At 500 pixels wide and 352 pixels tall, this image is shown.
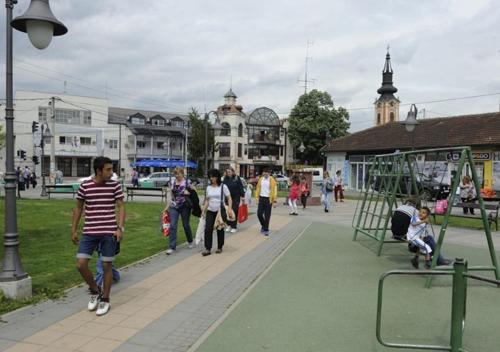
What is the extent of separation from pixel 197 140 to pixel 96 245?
48.8 meters

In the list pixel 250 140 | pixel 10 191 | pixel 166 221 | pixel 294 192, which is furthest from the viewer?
pixel 250 140

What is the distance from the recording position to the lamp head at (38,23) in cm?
535

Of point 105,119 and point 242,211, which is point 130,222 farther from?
point 105,119

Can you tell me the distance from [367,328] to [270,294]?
161 cm

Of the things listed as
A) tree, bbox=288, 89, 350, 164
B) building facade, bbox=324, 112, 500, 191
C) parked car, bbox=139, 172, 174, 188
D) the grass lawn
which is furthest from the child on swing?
tree, bbox=288, 89, 350, 164

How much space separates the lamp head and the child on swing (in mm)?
6014

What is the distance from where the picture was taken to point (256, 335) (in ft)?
15.1

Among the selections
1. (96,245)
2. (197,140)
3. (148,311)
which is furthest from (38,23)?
(197,140)

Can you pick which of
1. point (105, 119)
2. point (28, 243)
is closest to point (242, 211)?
point (28, 243)

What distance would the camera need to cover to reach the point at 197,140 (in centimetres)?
5372

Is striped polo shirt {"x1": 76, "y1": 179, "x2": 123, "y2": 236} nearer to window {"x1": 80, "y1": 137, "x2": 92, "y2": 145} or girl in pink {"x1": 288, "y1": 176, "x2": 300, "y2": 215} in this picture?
girl in pink {"x1": 288, "y1": 176, "x2": 300, "y2": 215}

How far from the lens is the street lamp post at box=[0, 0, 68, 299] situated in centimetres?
541

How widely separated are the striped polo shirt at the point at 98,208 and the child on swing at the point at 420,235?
4875 millimetres

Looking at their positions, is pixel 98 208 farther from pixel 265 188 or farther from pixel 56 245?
pixel 265 188
